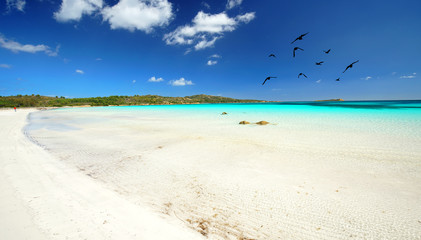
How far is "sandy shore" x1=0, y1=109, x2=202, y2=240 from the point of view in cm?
272

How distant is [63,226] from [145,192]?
158cm

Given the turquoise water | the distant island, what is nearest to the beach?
the turquoise water

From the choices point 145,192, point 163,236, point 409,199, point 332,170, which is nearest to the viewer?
point 163,236

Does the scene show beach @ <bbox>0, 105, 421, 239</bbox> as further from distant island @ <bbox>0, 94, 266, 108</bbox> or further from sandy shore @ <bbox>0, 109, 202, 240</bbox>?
distant island @ <bbox>0, 94, 266, 108</bbox>

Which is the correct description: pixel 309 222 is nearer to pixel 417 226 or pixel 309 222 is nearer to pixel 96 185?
pixel 417 226

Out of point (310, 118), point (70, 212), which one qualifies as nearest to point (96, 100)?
point (310, 118)

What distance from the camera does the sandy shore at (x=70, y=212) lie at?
2717 mm

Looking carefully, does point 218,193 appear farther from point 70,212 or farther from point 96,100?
point 96,100

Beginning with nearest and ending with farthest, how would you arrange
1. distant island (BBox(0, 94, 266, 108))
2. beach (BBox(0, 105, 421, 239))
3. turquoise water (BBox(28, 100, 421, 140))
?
beach (BBox(0, 105, 421, 239)) → turquoise water (BBox(28, 100, 421, 140)) → distant island (BBox(0, 94, 266, 108))

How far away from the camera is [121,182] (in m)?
4.65

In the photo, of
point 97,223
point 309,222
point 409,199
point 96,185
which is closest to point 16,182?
point 96,185

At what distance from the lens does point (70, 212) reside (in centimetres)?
320

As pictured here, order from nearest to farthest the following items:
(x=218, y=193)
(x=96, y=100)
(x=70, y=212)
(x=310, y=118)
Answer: (x=70, y=212)
(x=218, y=193)
(x=310, y=118)
(x=96, y=100)

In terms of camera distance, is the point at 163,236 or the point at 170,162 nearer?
the point at 163,236
